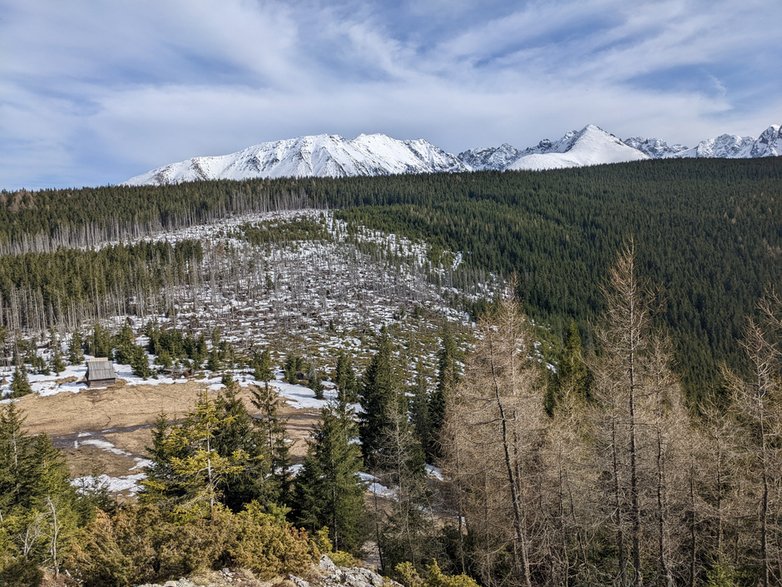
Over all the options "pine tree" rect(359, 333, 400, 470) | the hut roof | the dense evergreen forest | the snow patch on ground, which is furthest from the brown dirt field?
the dense evergreen forest

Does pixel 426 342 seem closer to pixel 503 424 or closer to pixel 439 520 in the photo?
pixel 439 520

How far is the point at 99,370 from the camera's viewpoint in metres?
55.7

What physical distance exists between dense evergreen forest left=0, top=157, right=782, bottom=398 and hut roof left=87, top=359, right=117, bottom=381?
9608 centimetres

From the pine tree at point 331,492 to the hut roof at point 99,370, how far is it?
150 ft

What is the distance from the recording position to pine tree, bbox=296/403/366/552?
21.2 metres

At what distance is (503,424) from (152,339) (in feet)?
238

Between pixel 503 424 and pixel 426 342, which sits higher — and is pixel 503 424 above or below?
above

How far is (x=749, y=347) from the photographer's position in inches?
532

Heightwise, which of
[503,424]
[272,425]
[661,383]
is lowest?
[272,425]

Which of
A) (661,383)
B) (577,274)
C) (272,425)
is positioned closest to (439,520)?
(272,425)

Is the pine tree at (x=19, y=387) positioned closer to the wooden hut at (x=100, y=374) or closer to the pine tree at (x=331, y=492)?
the wooden hut at (x=100, y=374)

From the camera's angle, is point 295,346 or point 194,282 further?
point 194,282

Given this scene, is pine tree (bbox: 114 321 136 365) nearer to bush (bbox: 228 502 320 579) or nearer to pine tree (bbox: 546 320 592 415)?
pine tree (bbox: 546 320 592 415)

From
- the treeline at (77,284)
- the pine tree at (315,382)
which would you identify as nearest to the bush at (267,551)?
the pine tree at (315,382)
